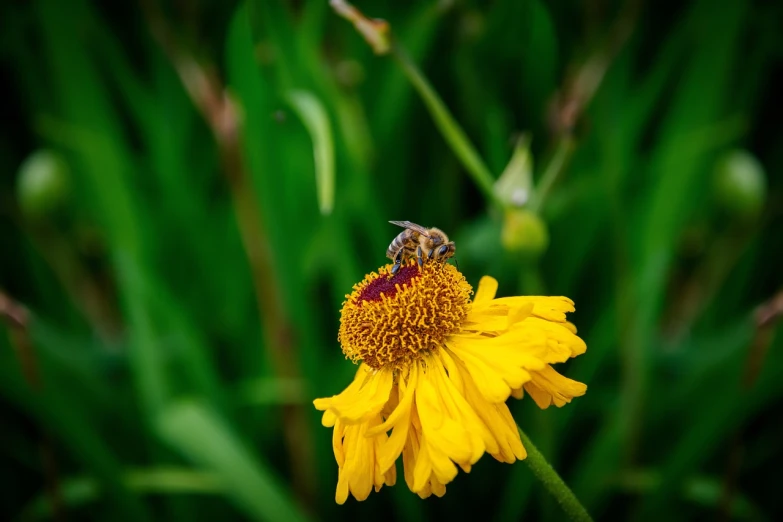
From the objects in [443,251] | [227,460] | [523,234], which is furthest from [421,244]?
[227,460]

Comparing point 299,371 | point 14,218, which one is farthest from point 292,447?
point 14,218

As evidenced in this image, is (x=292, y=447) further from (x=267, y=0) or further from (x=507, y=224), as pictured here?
(x=267, y=0)

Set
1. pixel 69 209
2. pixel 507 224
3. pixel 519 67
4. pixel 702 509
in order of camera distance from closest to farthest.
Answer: pixel 507 224
pixel 702 509
pixel 519 67
pixel 69 209

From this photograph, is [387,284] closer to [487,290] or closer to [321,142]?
[487,290]

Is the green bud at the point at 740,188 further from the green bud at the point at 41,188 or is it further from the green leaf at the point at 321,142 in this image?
the green bud at the point at 41,188

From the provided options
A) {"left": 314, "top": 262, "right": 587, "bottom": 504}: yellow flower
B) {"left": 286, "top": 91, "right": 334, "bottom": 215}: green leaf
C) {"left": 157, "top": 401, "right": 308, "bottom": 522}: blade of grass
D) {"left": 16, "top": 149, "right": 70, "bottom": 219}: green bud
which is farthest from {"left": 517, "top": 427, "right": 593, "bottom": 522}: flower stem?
{"left": 16, "top": 149, "right": 70, "bottom": 219}: green bud

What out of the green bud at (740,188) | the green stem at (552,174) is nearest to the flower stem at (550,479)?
the green stem at (552,174)
